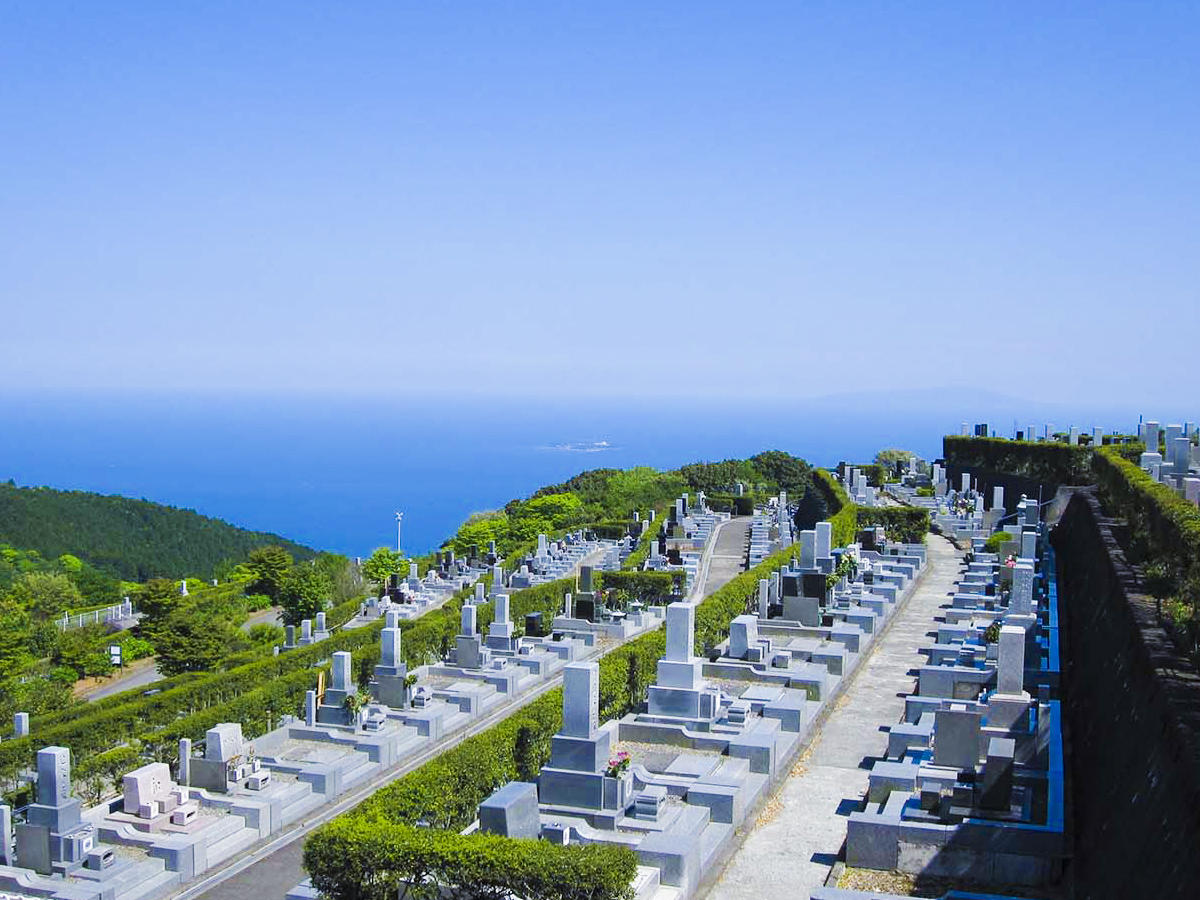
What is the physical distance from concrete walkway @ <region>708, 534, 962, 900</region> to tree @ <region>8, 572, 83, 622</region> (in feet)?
132

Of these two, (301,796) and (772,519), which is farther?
(772,519)

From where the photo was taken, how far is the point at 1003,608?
87.4ft

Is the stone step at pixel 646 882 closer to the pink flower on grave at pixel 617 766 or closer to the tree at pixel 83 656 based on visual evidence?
the pink flower on grave at pixel 617 766

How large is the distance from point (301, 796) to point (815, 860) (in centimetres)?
835

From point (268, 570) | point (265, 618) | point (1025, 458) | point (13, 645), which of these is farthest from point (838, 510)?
point (13, 645)

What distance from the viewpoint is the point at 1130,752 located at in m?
10.9

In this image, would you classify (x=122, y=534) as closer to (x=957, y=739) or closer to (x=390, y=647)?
Result: (x=390, y=647)

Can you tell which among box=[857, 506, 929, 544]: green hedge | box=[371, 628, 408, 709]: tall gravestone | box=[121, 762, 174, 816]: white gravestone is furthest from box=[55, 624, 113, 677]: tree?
box=[857, 506, 929, 544]: green hedge

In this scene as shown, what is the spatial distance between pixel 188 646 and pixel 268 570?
22.5 metres

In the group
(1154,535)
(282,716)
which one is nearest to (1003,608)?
(1154,535)

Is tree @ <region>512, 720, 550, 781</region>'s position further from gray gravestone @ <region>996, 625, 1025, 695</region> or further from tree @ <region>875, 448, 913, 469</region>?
tree @ <region>875, 448, 913, 469</region>

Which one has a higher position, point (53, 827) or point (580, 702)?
point (580, 702)

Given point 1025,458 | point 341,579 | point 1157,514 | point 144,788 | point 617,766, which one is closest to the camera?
point 617,766

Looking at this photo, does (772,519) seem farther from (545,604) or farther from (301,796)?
A: (301,796)
